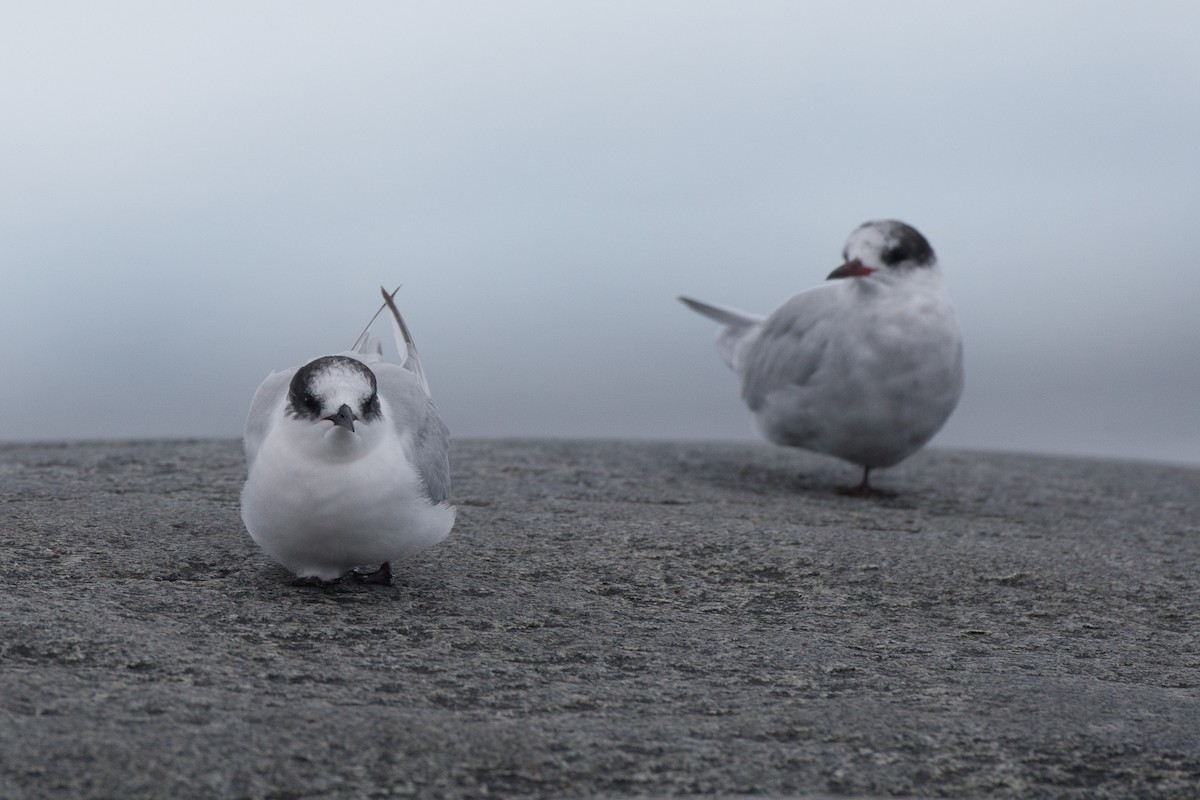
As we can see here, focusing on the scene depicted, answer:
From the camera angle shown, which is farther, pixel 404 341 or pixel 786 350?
pixel 786 350

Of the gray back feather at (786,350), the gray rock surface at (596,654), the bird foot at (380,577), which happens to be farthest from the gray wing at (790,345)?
the bird foot at (380,577)

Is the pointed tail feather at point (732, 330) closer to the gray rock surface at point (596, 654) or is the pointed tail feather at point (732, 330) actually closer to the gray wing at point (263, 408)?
the gray rock surface at point (596, 654)

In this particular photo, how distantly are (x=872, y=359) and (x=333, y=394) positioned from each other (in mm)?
2878

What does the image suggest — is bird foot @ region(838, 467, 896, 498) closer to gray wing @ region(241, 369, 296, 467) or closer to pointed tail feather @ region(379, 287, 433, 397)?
pointed tail feather @ region(379, 287, 433, 397)

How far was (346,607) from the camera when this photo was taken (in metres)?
3.17

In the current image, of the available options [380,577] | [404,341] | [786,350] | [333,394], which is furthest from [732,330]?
[333,394]

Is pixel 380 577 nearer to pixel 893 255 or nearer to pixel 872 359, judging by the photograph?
pixel 872 359

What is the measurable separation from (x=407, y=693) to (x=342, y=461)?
2.09 ft

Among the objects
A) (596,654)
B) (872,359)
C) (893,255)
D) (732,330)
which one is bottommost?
(596,654)

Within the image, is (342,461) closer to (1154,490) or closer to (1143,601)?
(1143,601)

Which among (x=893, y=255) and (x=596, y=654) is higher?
(x=893, y=255)

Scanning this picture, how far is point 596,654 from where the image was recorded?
2.97 meters

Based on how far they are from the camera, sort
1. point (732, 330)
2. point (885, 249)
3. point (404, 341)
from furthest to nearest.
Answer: point (732, 330) → point (885, 249) → point (404, 341)

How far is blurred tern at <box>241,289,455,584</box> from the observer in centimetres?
296
